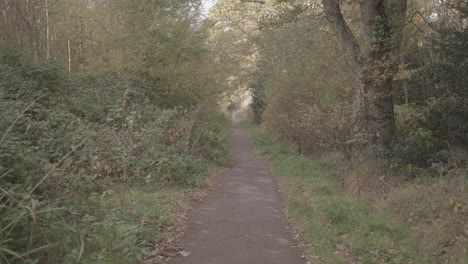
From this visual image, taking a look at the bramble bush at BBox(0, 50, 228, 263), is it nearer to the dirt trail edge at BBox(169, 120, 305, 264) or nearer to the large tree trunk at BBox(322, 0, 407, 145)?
the dirt trail edge at BBox(169, 120, 305, 264)

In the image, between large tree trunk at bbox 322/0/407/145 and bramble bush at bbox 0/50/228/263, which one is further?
large tree trunk at bbox 322/0/407/145

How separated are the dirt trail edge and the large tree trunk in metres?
3.40

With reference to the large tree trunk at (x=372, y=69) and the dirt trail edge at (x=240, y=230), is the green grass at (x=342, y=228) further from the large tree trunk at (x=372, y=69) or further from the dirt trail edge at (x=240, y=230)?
the large tree trunk at (x=372, y=69)

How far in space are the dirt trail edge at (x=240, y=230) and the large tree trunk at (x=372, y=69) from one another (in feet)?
11.1

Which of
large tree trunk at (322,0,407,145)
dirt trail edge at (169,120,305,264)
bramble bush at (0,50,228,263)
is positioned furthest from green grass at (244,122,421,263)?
bramble bush at (0,50,228,263)

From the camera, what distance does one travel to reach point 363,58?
11.5 meters

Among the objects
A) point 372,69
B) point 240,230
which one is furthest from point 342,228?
point 372,69

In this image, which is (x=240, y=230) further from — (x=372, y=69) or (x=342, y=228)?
(x=372, y=69)

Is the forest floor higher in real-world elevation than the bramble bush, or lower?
lower

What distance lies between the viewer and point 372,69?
1119 cm

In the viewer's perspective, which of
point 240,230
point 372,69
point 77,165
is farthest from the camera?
point 372,69

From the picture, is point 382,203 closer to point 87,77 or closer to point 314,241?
point 314,241

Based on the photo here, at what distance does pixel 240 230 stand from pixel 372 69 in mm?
6681

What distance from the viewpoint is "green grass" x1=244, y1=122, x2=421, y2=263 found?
5.95 m
